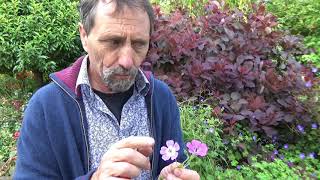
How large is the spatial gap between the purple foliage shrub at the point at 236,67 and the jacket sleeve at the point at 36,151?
7.03ft

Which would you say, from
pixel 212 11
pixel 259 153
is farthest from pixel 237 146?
pixel 212 11

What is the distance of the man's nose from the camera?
68.5 inches

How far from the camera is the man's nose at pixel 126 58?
1.74 meters

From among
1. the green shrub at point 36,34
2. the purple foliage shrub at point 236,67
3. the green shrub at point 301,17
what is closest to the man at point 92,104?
the purple foliage shrub at point 236,67

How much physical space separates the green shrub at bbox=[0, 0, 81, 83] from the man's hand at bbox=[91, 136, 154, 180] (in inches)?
142

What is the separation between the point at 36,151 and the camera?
1.73 m

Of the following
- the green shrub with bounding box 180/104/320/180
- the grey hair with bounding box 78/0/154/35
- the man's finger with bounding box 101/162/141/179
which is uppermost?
the grey hair with bounding box 78/0/154/35

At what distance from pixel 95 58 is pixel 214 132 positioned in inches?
67.1

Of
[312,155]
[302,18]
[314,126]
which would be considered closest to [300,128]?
[314,126]

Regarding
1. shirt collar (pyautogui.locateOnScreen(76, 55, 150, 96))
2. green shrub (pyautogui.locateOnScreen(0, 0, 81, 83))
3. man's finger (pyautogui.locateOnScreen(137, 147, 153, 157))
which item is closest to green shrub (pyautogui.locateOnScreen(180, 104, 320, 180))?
shirt collar (pyautogui.locateOnScreen(76, 55, 150, 96))

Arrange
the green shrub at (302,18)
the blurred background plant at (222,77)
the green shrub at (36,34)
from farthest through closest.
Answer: the green shrub at (302,18)
the green shrub at (36,34)
the blurred background plant at (222,77)

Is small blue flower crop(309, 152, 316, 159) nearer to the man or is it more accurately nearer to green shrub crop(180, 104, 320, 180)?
green shrub crop(180, 104, 320, 180)

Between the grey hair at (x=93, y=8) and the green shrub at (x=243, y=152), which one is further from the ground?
the grey hair at (x=93, y=8)

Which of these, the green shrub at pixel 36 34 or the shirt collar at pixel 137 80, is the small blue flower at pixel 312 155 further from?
the green shrub at pixel 36 34
